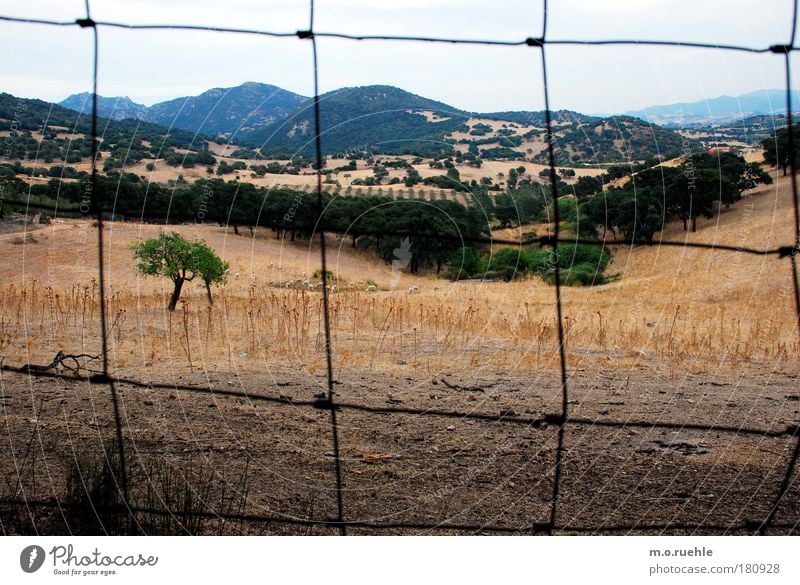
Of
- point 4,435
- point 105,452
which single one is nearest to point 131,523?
point 105,452

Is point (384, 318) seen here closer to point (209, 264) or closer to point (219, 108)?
point (209, 264)

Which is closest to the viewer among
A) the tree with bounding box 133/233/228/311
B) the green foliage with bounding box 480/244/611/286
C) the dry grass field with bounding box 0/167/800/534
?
the dry grass field with bounding box 0/167/800/534

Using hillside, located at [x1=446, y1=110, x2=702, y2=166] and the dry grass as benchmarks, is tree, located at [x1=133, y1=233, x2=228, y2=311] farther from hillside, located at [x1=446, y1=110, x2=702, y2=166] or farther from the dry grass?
hillside, located at [x1=446, y1=110, x2=702, y2=166]

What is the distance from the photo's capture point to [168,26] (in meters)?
3.13

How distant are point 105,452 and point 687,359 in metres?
4.61

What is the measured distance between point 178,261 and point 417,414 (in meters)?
4.28

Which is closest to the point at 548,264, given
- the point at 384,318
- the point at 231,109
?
the point at 384,318

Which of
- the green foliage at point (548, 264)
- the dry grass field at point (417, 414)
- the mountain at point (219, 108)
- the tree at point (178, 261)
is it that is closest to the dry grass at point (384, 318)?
the dry grass field at point (417, 414)

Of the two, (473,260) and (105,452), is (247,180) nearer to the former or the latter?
(105,452)

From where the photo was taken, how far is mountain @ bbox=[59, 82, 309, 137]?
5039 mm

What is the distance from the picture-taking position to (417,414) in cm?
425

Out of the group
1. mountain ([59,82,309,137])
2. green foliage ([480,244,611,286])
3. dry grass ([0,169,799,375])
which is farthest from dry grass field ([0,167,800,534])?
green foliage ([480,244,611,286])

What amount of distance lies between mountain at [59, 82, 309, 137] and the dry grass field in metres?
1.23
